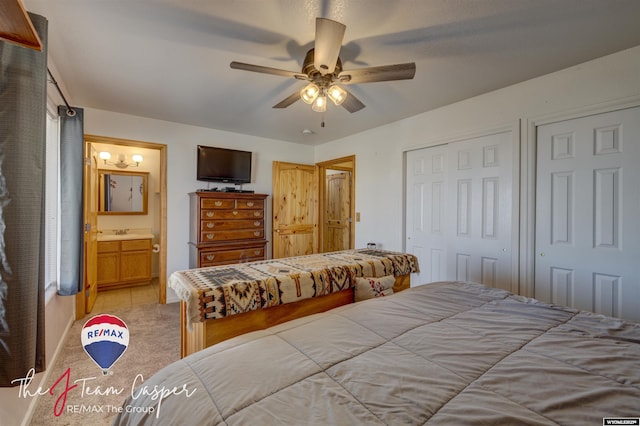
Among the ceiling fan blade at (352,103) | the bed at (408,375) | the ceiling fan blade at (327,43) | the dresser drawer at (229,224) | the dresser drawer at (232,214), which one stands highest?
the ceiling fan blade at (327,43)

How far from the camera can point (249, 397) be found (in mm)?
731

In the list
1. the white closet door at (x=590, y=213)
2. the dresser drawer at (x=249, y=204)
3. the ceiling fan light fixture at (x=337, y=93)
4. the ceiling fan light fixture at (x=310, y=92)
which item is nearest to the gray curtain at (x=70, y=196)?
the dresser drawer at (x=249, y=204)

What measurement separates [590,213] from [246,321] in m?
2.71

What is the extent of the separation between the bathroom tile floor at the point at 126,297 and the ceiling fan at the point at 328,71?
3426 mm

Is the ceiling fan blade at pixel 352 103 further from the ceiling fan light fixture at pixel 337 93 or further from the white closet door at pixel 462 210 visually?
the white closet door at pixel 462 210

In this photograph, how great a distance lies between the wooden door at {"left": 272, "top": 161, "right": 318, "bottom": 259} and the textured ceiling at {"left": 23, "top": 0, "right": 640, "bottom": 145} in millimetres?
1693

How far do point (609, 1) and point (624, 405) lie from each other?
204 centimetres

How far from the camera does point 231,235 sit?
147 inches

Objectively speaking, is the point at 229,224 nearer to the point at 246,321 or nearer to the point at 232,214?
the point at 232,214

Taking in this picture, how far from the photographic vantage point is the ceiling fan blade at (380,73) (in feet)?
5.48

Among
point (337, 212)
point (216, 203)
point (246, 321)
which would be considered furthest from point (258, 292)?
point (337, 212)

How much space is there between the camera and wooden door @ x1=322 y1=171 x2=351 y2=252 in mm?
5699

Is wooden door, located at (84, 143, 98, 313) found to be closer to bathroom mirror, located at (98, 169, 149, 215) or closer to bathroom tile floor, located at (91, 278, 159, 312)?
bathroom tile floor, located at (91, 278, 159, 312)

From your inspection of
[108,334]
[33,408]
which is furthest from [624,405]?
[33,408]
